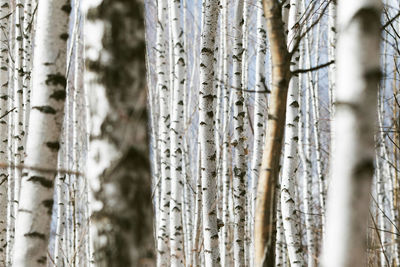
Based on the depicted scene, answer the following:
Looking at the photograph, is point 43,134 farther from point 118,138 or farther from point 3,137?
point 3,137

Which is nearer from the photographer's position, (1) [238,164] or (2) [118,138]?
(2) [118,138]

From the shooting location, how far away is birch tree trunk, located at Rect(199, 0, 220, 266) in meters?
5.06

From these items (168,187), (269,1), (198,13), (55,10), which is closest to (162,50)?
(168,187)

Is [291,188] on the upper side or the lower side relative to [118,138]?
lower

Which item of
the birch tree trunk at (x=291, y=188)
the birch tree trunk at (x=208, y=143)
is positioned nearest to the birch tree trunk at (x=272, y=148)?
the birch tree trunk at (x=291, y=188)

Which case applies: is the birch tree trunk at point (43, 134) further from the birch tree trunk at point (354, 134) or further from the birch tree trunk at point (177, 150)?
the birch tree trunk at point (177, 150)

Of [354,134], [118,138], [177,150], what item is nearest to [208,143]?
[177,150]

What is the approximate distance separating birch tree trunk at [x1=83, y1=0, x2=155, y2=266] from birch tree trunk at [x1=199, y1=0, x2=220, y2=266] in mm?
3145

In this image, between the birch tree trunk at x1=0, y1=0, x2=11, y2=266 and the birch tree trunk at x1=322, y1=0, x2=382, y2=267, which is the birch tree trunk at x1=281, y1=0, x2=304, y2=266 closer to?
the birch tree trunk at x1=0, y1=0, x2=11, y2=266

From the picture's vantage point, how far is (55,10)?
96.3 inches

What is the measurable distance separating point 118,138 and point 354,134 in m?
0.88

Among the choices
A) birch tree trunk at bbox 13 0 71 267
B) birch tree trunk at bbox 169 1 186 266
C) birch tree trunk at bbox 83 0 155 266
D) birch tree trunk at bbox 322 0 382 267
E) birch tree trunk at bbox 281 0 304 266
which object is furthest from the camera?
birch tree trunk at bbox 169 1 186 266

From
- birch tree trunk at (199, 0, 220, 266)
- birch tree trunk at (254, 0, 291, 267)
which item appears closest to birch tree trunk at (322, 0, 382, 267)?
birch tree trunk at (254, 0, 291, 267)

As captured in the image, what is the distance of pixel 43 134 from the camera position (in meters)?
2.36
